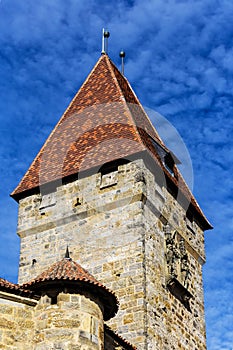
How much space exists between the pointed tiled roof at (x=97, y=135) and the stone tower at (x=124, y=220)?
0.03 metres

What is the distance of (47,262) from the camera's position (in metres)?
14.9

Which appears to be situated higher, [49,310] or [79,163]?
[79,163]

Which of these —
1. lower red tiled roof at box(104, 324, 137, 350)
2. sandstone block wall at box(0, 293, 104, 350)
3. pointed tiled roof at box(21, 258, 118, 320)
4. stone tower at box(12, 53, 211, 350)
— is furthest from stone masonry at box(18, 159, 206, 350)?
sandstone block wall at box(0, 293, 104, 350)

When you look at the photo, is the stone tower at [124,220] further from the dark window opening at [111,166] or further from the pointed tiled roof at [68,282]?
the pointed tiled roof at [68,282]

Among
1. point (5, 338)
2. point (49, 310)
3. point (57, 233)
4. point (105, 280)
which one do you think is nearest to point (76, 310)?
point (49, 310)

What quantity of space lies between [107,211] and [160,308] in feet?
7.16

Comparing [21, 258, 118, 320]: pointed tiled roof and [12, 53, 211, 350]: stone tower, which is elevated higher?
[12, 53, 211, 350]: stone tower

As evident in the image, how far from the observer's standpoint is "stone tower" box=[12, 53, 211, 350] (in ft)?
45.2

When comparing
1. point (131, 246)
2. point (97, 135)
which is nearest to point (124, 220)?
point (131, 246)

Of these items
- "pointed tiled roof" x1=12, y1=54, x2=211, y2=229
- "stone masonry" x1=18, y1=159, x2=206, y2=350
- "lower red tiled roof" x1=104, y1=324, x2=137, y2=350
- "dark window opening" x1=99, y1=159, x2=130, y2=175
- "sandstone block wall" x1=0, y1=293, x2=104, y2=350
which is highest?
"pointed tiled roof" x1=12, y1=54, x2=211, y2=229

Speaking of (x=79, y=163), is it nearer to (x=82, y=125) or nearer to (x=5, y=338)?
(x=82, y=125)

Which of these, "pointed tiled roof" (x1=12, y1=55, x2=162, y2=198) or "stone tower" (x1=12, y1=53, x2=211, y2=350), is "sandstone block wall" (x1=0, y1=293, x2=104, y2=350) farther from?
"pointed tiled roof" (x1=12, y1=55, x2=162, y2=198)

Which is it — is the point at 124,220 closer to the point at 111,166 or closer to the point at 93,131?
the point at 111,166

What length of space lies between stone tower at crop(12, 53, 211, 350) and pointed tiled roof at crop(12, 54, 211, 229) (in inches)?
1.2
